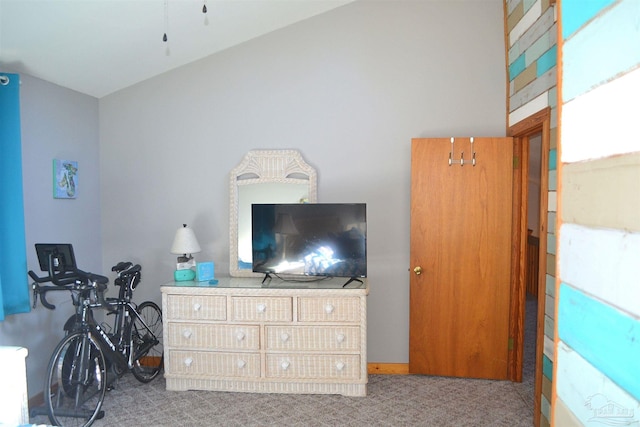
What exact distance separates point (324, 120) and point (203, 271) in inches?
63.0

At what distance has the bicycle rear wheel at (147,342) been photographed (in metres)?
3.19

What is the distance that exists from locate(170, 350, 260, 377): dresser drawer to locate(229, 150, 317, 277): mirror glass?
69 centimetres

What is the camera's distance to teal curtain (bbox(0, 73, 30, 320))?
2.54 meters

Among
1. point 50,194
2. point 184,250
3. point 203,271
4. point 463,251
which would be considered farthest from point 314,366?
point 50,194

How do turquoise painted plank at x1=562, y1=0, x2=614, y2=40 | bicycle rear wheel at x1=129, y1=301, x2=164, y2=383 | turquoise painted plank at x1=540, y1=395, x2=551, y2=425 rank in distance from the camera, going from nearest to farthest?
1. turquoise painted plank at x1=562, y1=0, x2=614, y2=40
2. turquoise painted plank at x1=540, y1=395, x2=551, y2=425
3. bicycle rear wheel at x1=129, y1=301, x2=164, y2=383

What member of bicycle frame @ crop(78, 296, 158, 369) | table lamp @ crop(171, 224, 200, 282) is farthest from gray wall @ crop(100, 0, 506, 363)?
bicycle frame @ crop(78, 296, 158, 369)

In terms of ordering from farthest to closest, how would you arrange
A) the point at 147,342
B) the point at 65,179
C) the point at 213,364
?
the point at 147,342
the point at 65,179
the point at 213,364

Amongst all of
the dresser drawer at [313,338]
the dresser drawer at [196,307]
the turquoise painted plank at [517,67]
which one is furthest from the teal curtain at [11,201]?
the turquoise painted plank at [517,67]

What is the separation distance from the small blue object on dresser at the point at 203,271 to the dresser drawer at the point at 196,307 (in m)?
0.21

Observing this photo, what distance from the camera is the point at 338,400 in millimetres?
2939

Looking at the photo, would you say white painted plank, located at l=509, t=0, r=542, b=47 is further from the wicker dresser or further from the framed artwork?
the framed artwork

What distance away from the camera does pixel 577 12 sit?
3.49ft

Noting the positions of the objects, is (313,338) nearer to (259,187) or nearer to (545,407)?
(259,187)

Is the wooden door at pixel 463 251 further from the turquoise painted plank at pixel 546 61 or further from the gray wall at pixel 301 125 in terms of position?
the turquoise painted plank at pixel 546 61
